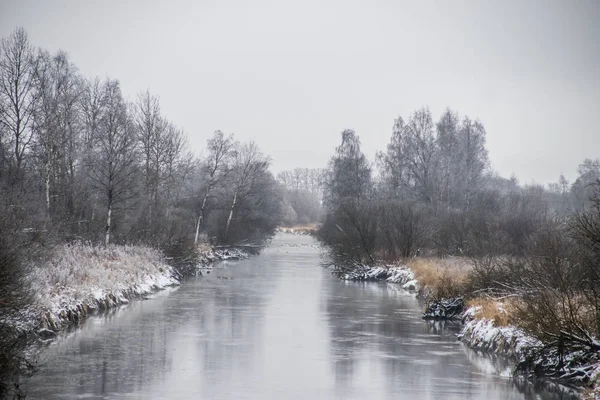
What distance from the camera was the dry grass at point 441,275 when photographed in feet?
79.4

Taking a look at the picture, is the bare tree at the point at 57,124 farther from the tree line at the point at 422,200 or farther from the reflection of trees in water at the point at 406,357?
the tree line at the point at 422,200

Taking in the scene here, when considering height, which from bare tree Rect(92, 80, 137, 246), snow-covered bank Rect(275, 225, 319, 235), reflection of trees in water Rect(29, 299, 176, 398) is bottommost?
reflection of trees in water Rect(29, 299, 176, 398)

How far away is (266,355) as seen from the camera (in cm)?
1672

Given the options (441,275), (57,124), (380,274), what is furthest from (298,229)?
(441,275)

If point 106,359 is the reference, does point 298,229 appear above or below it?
above

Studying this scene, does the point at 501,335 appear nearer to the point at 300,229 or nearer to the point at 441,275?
the point at 441,275

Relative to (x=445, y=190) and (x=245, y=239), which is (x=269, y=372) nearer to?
(x=445, y=190)

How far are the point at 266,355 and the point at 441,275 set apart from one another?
13159mm

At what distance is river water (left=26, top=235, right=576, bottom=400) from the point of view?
1309 centimetres

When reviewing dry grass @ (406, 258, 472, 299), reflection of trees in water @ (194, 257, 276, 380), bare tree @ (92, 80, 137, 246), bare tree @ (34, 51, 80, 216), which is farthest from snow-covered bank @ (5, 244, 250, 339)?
dry grass @ (406, 258, 472, 299)

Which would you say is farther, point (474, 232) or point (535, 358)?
point (474, 232)

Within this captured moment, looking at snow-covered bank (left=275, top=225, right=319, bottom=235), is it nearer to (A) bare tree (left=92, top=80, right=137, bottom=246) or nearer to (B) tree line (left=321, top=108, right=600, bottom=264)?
(B) tree line (left=321, top=108, right=600, bottom=264)

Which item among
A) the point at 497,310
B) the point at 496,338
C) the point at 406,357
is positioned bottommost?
the point at 406,357

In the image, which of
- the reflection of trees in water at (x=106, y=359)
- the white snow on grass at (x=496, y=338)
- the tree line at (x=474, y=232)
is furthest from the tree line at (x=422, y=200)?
the reflection of trees in water at (x=106, y=359)
